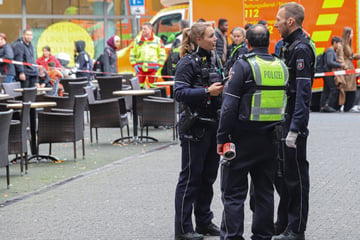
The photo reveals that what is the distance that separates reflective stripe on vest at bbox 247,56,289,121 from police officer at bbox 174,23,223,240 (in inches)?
30.0

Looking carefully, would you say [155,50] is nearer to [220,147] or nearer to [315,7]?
[315,7]

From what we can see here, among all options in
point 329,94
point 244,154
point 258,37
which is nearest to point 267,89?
point 258,37

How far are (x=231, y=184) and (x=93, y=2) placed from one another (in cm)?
2569

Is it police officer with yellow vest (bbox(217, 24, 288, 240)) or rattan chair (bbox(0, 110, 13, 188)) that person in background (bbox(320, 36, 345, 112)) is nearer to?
rattan chair (bbox(0, 110, 13, 188))

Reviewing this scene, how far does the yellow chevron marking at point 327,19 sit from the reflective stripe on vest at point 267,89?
48.9 feet

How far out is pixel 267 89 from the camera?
21.1ft

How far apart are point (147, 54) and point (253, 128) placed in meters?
12.0

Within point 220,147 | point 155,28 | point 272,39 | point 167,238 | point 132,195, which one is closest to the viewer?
point 220,147

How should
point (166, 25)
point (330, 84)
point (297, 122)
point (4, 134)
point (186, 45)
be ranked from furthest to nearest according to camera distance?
1. point (166, 25)
2. point (330, 84)
3. point (4, 134)
4. point (186, 45)
5. point (297, 122)

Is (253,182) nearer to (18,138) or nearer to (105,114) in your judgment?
(18,138)

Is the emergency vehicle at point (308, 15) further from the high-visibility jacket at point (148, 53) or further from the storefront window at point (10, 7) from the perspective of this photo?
the storefront window at point (10, 7)

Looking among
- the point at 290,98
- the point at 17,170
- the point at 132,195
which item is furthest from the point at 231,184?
the point at 17,170

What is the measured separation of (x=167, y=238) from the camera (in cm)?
749

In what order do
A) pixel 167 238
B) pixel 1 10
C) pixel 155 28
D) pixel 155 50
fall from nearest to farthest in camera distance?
pixel 167 238
pixel 155 50
pixel 155 28
pixel 1 10
